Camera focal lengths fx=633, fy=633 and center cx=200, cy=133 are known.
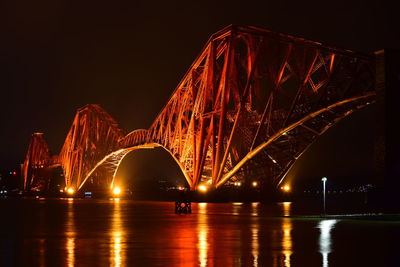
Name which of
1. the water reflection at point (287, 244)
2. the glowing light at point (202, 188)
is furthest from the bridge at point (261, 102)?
the water reflection at point (287, 244)

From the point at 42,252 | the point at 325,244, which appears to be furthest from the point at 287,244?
the point at 42,252

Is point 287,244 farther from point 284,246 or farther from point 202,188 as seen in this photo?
point 202,188

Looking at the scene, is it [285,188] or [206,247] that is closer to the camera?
[206,247]

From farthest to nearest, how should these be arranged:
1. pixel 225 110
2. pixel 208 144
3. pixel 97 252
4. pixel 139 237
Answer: pixel 208 144 → pixel 225 110 → pixel 139 237 → pixel 97 252

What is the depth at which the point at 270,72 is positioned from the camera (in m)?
62.7

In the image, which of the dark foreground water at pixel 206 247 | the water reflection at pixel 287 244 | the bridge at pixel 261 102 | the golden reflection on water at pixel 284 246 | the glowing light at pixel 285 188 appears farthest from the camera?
the glowing light at pixel 285 188

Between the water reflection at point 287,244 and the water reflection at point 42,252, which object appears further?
the water reflection at point 287,244

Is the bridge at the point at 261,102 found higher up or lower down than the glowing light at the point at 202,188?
higher up

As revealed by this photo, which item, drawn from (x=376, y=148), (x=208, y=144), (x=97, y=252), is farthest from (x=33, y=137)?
(x=97, y=252)

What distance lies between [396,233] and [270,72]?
40.7m

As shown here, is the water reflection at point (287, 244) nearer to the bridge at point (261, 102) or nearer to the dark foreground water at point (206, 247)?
the dark foreground water at point (206, 247)

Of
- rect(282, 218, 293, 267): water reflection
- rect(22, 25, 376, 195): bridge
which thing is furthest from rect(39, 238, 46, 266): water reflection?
rect(22, 25, 376, 195): bridge

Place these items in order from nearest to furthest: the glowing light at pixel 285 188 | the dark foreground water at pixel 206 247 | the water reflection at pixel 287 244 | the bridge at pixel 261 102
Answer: the dark foreground water at pixel 206 247, the water reflection at pixel 287 244, the bridge at pixel 261 102, the glowing light at pixel 285 188

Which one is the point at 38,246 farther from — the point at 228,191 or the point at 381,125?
the point at 228,191
